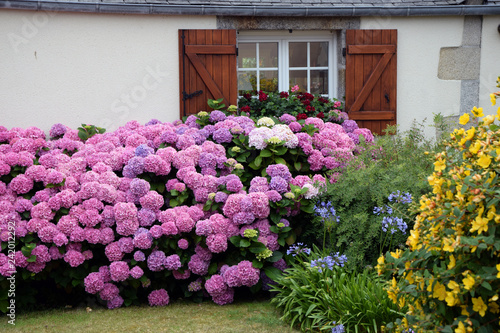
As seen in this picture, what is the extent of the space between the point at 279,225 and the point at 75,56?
3788 millimetres

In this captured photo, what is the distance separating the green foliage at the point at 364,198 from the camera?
442 centimetres

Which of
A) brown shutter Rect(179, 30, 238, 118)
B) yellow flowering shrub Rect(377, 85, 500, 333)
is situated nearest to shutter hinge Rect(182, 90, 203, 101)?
brown shutter Rect(179, 30, 238, 118)

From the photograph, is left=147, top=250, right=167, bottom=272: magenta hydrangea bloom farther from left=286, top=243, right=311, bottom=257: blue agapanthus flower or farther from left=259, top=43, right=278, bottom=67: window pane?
left=259, top=43, right=278, bottom=67: window pane

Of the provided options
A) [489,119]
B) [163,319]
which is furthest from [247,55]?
[489,119]

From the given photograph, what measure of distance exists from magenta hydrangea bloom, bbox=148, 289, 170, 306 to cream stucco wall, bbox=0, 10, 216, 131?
110 inches

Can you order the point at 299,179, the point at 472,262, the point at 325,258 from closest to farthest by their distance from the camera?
1. the point at 472,262
2. the point at 325,258
3. the point at 299,179

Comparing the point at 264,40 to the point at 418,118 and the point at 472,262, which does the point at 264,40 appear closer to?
the point at 418,118

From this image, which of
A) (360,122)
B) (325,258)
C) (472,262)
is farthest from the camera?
(360,122)

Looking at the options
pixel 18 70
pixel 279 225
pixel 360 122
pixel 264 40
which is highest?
pixel 264 40

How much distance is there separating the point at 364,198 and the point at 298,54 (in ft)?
11.9

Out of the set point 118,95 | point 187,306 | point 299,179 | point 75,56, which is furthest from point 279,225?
point 75,56

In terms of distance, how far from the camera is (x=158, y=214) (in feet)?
16.3

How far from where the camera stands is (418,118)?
7594mm

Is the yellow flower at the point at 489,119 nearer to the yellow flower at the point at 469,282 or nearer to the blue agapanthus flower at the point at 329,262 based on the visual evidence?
the yellow flower at the point at 469,282
